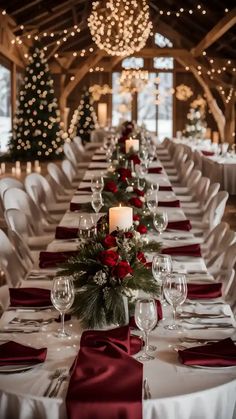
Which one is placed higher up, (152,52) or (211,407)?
(152,52)

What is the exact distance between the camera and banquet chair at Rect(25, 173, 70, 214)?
677 cm

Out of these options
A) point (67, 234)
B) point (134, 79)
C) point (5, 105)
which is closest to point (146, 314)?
point (67, 234)

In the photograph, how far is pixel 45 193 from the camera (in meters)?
7.24

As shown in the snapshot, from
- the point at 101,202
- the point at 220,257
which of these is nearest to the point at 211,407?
the point at 220,257

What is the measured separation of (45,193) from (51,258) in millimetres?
3502

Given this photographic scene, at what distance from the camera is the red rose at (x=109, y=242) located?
2.87 metres

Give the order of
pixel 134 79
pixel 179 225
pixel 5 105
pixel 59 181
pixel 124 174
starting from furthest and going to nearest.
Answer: pixel 5 105 → pixel 134 79 → pixel 59 181 → pixel 124 174 → pixel 179 225

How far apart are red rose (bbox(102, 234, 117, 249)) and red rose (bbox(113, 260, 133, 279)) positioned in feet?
0.62

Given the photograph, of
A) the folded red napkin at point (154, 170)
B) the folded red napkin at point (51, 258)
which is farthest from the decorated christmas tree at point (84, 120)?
the folded red napkin at point (51, 258)

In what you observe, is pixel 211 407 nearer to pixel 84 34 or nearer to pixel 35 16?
pixel 35 16

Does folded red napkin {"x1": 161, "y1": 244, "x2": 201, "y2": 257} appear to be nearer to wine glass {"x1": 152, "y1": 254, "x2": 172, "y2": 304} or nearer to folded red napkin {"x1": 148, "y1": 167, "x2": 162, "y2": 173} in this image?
wine glass {"x1": 152, "y1": 254, "x2": 172, "y2": 304}

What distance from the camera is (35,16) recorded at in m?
18.0

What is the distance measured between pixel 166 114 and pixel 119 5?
1794cm

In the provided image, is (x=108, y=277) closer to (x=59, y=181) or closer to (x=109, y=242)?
(x=109, y=242)
